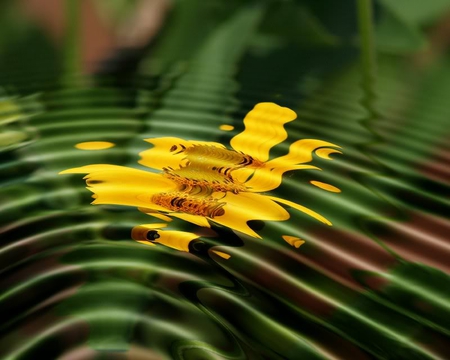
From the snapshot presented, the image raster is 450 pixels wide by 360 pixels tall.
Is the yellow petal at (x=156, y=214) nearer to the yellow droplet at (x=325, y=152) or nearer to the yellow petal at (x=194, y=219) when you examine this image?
the yellow petal at (x=194, y=219)

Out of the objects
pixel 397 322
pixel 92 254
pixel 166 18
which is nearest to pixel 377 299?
pixel 397 322

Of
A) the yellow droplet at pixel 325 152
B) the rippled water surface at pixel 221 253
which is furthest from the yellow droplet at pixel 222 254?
the yellow droplet at pixel 325 152

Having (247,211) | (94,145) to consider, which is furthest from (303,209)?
(94,145)

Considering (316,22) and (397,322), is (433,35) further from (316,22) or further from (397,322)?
(397,322)

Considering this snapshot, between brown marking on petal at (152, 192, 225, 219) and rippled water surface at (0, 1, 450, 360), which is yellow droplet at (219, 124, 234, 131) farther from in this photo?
brown marking on petal at (152, 192, 225, 219)

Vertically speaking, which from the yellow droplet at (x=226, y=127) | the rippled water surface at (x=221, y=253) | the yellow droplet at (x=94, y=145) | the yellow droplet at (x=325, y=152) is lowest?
the rippled water surface at (x=221, y=253)

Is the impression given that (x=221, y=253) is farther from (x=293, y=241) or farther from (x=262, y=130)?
(x=262, y=130)

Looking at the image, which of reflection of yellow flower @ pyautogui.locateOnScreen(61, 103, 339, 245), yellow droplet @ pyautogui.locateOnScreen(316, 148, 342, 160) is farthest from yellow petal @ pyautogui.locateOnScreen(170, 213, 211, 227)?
yellow droplet @ pyautogui.locateOnScreen(316, 148, 342, 160)
